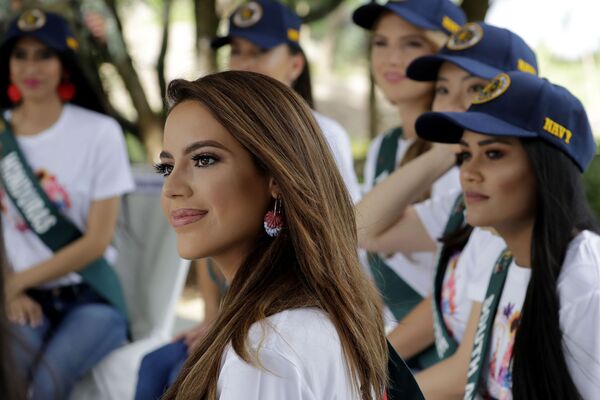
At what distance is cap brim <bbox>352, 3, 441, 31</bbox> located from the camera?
3.54m

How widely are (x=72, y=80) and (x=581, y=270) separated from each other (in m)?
2.75

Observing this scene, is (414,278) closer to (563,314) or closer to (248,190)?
(563,314)

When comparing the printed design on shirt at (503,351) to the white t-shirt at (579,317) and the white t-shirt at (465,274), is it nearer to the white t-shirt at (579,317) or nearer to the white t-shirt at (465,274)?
the white t-shirt at (579,317)

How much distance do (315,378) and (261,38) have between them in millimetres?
2630

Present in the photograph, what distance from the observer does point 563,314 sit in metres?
2.24

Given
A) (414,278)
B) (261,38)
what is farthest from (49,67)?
(414,278)

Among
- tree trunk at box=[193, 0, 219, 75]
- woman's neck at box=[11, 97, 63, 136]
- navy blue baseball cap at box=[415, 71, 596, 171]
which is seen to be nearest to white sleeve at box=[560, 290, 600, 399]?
navy blue baseball cap at box=[415, 71, 596, 171]

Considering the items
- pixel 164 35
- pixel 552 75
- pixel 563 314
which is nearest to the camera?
pixel 563 314

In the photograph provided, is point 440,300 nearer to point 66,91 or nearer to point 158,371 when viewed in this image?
point 158,371

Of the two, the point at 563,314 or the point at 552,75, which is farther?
the point at 552,75

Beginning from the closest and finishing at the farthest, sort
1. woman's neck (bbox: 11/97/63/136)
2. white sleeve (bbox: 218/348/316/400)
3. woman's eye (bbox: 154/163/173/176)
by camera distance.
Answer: white sleeve (bbox: 218/348/316/400), woman's eye (bbox: 154/163/173/176), woman's neck (bbox: 11/97/63/136)

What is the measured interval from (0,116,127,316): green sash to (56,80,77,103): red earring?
0.30m

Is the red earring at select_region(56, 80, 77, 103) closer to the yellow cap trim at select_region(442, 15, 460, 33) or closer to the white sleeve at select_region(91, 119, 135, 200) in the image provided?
the white sleeve at select_region(91, 119, 135, 200)

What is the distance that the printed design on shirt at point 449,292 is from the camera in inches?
112
